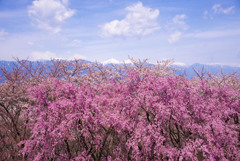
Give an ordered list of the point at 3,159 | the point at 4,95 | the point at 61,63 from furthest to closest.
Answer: the point at 61,63 → the point at 4,95 → the point at 3,159

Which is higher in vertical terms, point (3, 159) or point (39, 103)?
point (39, 103)

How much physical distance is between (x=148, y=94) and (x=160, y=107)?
1.09 metres

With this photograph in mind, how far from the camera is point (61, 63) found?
3123 cm

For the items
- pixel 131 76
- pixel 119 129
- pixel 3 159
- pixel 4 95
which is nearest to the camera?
pixel 119 129

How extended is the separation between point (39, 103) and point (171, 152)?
6691mm

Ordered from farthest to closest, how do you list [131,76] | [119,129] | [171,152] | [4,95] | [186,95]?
[4,95], [131,76], [186,95], [119,129], [171,152]

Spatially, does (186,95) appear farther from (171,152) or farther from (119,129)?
(119,129)

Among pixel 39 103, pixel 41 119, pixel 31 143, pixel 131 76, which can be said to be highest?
pixel 131 76

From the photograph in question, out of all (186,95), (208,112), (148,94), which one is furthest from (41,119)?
(208,112)

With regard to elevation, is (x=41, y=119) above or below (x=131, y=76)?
below

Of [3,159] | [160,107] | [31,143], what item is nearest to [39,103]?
[31,143]

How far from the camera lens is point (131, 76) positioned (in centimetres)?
946

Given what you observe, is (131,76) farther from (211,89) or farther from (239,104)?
(239,104)

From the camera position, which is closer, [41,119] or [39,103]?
[41,119]
